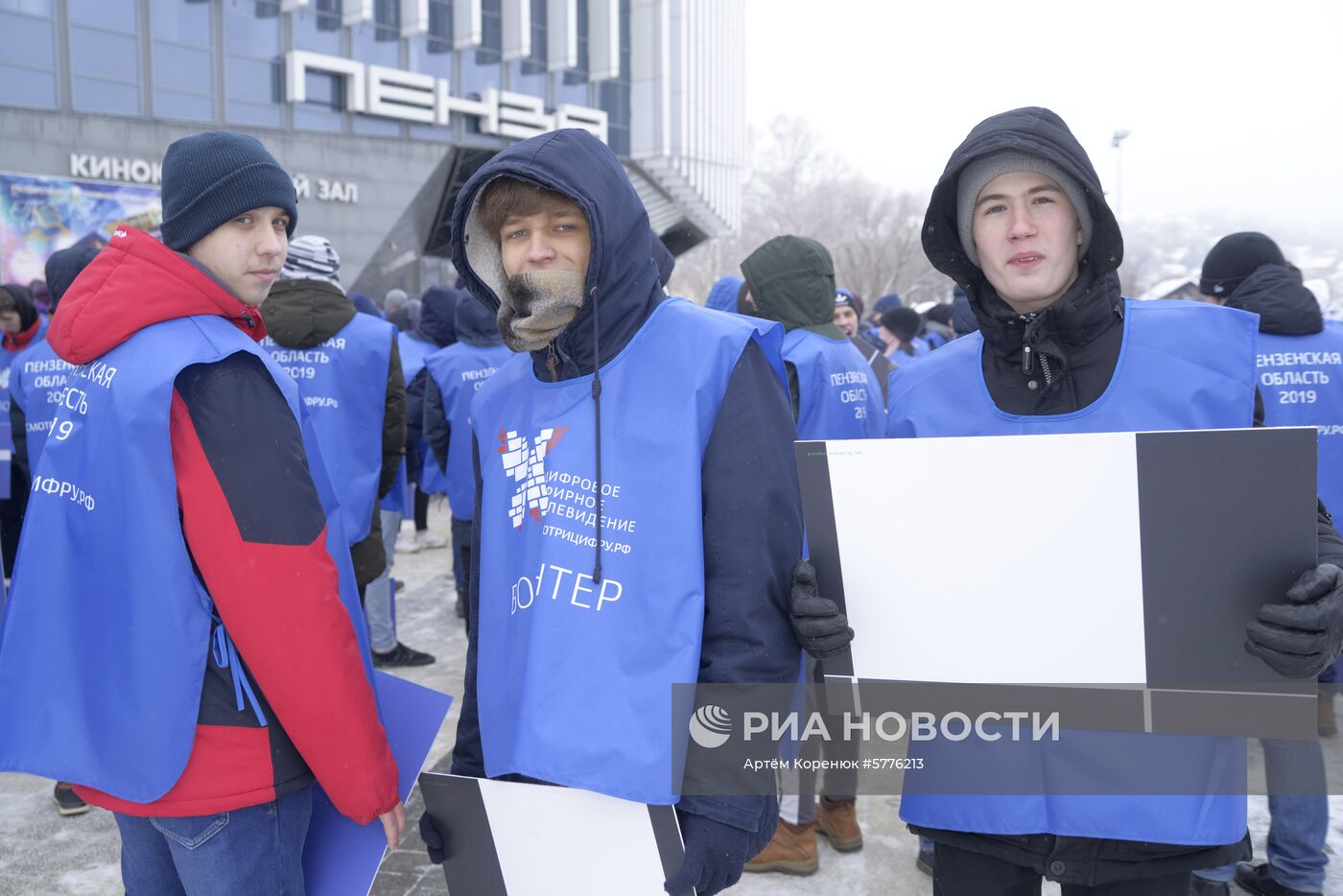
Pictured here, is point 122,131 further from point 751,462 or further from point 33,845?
point 751,462

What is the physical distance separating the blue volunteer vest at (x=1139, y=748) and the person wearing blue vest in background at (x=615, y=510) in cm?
40

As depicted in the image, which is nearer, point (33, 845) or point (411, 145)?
point (33, 845)

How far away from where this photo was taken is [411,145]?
2339 centimetres

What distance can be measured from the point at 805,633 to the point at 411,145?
23887mm

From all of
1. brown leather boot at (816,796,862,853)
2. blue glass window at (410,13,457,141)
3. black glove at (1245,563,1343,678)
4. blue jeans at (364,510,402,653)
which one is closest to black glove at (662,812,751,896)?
black glove at (1245,563,1343,678)

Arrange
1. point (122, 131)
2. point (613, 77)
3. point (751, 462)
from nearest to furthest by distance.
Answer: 1. point (751, 462)
2. point (122, 131)
3. point (613, 77)

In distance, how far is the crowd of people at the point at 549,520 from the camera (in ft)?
5.83

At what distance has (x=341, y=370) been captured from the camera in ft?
15.6

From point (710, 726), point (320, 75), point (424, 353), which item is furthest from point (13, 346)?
point (320, 75)

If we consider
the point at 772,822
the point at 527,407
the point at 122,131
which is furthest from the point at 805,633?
the point at 122,131

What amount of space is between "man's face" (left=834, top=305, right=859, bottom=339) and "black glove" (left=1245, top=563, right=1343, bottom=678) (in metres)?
5.13

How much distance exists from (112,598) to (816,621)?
1.34m

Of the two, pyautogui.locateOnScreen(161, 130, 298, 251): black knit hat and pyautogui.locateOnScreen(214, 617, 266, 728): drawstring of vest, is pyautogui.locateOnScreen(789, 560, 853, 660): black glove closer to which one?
pyautogui.locateOnScreen(214, 617, 266, 728): drawstring of vest

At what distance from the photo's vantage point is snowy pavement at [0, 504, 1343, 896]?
11.4ft
